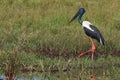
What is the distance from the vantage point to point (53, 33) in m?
11.3

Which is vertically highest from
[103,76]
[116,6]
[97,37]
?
[116,6]

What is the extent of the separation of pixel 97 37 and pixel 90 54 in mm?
378

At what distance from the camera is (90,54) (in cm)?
1043

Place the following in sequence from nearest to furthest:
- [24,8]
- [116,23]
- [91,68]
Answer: [91,68], [116,23], [24,8]

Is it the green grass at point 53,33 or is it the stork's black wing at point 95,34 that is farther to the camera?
the stork's black wing at point 95,34

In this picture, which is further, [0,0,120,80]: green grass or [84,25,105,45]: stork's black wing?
[84,25,105,45]: stork's black wing

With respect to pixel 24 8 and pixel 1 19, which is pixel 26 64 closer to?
pixel 1 19

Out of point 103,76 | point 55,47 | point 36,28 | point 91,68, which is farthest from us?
point 36,28

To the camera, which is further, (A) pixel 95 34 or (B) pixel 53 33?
(B) pixel 53 33

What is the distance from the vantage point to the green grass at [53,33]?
885 centimetres

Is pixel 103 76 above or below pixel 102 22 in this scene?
below

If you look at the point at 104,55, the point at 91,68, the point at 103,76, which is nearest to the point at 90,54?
the point at 104,55

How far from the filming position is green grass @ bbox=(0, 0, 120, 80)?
348 inches

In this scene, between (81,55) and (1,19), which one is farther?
(1,19)
